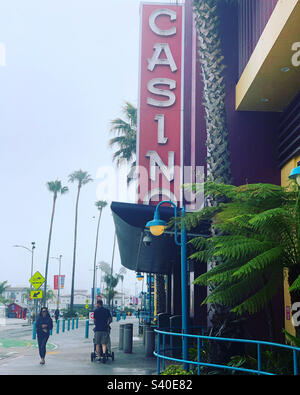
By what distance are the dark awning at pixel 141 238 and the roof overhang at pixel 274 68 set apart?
12.9 feet

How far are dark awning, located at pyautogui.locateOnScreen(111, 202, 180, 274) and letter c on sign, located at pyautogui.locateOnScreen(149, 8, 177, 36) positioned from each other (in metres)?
6.13

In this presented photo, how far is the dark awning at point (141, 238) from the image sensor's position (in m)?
12.8

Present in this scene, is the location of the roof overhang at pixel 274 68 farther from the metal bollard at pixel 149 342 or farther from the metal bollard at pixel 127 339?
the metal bollard at pixel 127 339

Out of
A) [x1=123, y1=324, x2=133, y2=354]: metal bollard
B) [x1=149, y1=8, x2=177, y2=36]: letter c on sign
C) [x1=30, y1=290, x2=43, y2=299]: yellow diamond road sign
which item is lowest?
[x1=123, y1=324, x2=133, y2=354]: metal bollard

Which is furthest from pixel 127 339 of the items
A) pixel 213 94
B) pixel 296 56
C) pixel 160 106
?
pixel 296 56

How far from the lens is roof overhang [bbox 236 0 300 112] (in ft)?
33.7

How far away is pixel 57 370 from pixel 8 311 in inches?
2886

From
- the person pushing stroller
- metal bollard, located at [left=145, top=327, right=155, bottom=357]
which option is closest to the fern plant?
the person pushing stroller

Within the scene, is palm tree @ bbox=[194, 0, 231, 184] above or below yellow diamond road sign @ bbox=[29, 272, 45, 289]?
above

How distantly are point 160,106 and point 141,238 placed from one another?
14.9 ft

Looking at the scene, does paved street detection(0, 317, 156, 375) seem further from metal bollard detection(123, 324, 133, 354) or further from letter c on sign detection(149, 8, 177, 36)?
letter c on sign detection(149, 8, 177, 36)

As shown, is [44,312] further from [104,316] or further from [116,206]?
[116,206]

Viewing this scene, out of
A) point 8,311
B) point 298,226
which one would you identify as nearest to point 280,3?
point 298,226
